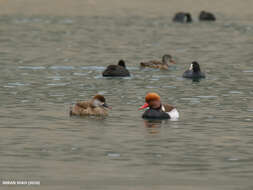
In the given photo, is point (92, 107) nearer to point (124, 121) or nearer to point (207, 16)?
point (124, 121)

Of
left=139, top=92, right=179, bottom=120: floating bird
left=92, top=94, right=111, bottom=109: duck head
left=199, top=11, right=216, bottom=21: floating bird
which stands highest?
left=92, top=94, right=111, bottom=109: duck head

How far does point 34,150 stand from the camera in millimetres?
18750

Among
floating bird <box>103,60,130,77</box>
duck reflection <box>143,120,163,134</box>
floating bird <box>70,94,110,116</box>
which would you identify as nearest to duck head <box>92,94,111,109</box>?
floating bird <box>70,94,110,116</box>

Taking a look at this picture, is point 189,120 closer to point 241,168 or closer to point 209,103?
point 209,103

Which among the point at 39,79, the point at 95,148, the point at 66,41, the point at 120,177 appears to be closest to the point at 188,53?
the point at 66,41

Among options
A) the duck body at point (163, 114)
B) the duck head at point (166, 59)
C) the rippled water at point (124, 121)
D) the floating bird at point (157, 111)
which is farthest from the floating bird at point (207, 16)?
the duck body at point (163, 114)

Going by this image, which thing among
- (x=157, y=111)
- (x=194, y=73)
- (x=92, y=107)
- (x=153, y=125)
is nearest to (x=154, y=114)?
(x=157, y=111)

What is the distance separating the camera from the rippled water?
16.3 m

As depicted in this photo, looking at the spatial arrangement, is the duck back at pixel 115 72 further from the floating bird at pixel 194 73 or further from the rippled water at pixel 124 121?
the floating bird at pixel 194 73

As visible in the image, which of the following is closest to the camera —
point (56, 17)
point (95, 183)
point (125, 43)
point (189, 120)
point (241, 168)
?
point (95, 183)

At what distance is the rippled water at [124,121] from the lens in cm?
1628

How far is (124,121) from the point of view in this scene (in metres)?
23.3

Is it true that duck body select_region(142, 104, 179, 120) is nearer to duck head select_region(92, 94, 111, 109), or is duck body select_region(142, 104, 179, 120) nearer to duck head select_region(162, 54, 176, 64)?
duck head select_region(92, 94, 111, 109)

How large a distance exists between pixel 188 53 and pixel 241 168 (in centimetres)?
3157
